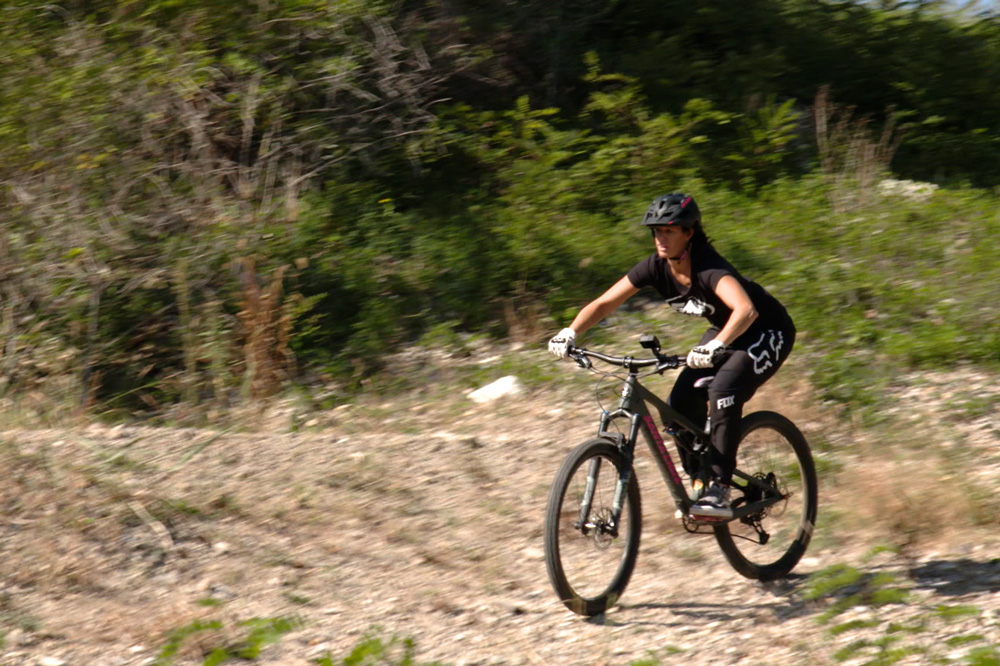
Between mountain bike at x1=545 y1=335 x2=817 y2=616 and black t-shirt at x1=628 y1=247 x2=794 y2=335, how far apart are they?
0.31 m

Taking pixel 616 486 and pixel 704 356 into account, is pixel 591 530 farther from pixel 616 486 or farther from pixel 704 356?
pixel 704 356

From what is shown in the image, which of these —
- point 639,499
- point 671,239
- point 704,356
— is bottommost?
point 639,499

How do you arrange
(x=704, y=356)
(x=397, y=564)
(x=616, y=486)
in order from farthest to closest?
(x=397, y=564) < (x=616, y=486) < (x=704, y=356)

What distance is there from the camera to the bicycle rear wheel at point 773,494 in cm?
531

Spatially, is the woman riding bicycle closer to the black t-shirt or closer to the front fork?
the black t-shirt

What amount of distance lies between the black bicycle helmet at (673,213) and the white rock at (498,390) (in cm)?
334

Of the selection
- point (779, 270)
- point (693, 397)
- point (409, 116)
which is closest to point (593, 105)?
point (409, 116)

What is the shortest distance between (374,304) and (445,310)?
606 mm

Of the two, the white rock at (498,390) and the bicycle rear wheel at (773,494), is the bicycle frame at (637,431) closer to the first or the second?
the bicycle rear wheel at (773,494)

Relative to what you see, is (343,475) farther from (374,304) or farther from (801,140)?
(801,140)

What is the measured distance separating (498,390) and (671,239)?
339 centimetres

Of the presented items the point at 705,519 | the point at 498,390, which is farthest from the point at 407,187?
the point at 705,519

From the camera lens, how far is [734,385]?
16.4 feet

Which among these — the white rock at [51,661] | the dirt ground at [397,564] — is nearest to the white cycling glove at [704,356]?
the dirt ground at [397,564]
